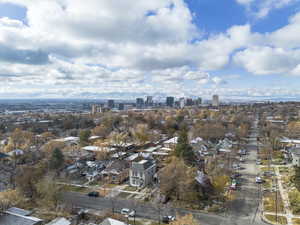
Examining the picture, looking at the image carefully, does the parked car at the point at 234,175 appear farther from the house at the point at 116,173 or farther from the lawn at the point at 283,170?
the house at the point at 116,173

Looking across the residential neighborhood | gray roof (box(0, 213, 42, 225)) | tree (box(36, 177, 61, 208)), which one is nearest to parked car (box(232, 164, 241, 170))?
the residential neighborhood

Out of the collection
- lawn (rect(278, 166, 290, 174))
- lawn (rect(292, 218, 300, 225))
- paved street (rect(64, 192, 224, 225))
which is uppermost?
lawn (rect(278, 166, 290, 174))

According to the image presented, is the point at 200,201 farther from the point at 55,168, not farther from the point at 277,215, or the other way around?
the point at 55,168

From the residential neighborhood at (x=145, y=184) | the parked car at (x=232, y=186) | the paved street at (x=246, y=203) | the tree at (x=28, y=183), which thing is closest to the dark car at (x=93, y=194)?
the residential neighborhood at (x=145, y=184)

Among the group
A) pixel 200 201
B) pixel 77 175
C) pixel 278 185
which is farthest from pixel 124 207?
pixel 278 185

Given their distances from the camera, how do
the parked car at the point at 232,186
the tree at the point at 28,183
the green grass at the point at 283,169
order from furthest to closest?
1. the green grass at the point at 283,169
2. the parked car at the point at 232,186
3. the tree at the point at 28,183

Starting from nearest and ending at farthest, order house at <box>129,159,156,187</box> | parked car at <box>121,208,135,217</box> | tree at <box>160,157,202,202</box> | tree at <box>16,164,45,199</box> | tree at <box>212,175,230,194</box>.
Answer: parked car at <box>121,208,135,217</box> → tree at <box>160,157,202,202</box> → tree at <box>16,164,45,199</box> → tree at <box>212,175,230,194</box> → house at <box>129,159,156,187</box>

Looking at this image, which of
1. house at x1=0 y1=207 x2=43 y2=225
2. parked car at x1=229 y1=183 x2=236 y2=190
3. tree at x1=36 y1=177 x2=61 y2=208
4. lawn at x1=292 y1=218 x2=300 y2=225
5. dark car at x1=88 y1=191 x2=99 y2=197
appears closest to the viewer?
house at x1=0 y1=207 x2=43 y2=225

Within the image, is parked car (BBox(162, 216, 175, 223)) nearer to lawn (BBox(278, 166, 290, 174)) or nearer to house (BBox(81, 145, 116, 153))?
lawn (BBox(278, 166, 290, 174))
